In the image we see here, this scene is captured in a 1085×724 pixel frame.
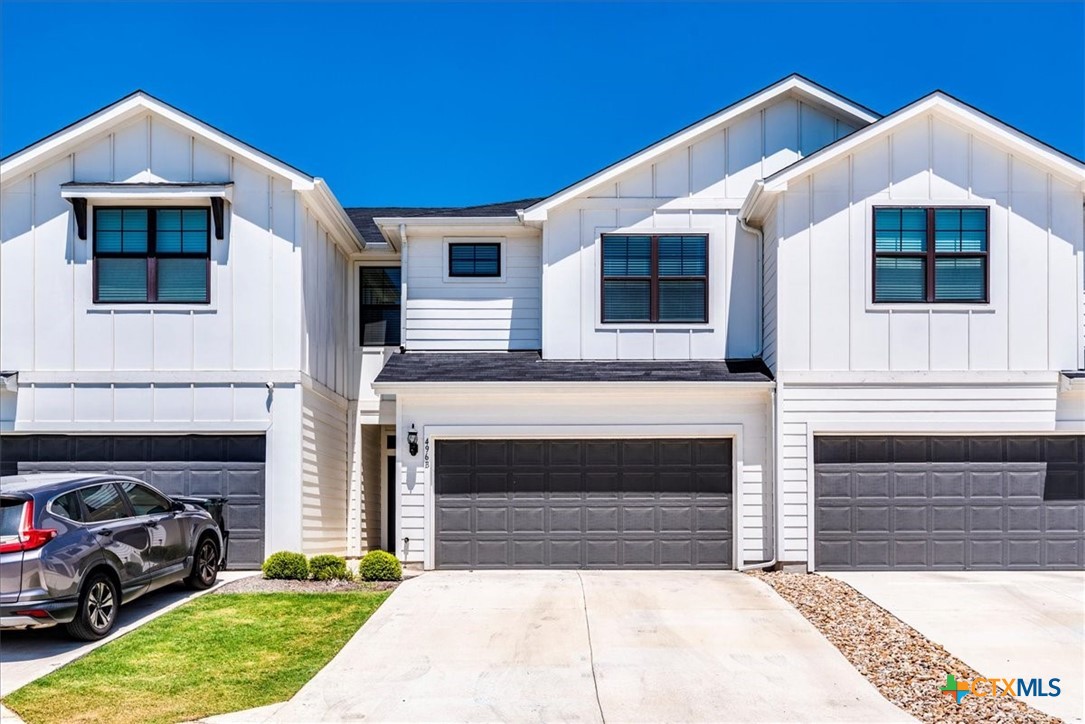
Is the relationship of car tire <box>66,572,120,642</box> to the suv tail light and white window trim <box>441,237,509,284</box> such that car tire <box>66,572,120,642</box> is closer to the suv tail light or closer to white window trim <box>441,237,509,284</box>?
the suv tail light

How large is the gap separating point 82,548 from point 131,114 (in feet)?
24.4

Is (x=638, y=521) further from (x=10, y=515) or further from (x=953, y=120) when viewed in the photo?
(x=10, y=515)

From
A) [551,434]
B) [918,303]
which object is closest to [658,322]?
[551,434]

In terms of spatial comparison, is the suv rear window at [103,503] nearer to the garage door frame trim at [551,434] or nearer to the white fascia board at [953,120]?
the garage door frame trim at [551,434]

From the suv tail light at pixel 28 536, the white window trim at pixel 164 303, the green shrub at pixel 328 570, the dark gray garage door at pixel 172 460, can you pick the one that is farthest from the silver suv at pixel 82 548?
the white window trim at pixel 164 303

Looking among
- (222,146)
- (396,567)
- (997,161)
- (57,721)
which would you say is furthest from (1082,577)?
(222,146)

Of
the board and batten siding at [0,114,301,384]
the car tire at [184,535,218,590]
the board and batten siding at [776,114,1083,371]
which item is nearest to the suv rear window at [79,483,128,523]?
the car tire at [184,535,218,590]

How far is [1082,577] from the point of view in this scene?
42.2ft

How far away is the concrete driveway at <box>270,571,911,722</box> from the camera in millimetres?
7289

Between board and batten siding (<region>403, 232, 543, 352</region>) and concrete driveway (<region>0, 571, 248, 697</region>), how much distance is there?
20.9ft

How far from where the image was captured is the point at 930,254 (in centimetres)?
1340

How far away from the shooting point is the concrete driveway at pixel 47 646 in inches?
316

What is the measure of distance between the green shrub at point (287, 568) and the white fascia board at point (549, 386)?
2708 mm

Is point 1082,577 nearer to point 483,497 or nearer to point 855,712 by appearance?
point 855,712
